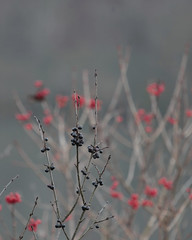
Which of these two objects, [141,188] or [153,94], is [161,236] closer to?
[141,188]

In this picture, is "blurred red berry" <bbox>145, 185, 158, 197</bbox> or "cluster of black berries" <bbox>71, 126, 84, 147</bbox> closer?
"cluster of black berries" <bbox>71, 126, 84, 147</bbox>

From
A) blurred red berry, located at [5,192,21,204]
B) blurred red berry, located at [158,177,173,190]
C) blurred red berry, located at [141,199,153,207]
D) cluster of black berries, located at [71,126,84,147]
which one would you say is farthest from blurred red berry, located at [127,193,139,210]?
cluster of black berries, located at [71,126,84,147]

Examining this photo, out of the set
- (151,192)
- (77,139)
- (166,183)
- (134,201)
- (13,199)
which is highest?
(166,183)

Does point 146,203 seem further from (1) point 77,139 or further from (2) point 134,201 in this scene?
(1) point 77,139

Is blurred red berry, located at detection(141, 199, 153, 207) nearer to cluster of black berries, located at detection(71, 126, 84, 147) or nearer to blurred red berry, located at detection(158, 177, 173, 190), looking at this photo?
blurred red berry, located at detection(158, 177, 173, 190)

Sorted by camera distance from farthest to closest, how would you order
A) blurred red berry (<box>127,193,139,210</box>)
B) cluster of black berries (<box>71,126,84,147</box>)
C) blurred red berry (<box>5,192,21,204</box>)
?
blurred red berry (<box>127,193,139,210</box>)
blurred red berry (<box>5,192,21,204</box>)
cluster of black berries (<box>71,126,84,147</box>)

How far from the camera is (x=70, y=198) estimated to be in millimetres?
5758

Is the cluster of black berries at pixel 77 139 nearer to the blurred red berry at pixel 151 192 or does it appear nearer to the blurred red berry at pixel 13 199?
the blurred red berry at pixel 13 199

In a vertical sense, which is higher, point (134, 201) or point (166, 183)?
point (166, 183)

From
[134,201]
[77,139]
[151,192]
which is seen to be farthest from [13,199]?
[151,192]

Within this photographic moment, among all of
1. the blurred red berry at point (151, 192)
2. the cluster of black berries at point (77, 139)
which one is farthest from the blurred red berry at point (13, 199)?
the blurred red berry at point (151, 192)

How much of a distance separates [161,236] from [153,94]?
2.10 metres

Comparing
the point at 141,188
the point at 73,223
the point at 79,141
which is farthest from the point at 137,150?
the point at 79,141

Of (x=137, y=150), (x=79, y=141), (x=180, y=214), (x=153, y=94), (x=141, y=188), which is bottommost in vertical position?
(x=79, y=141)
